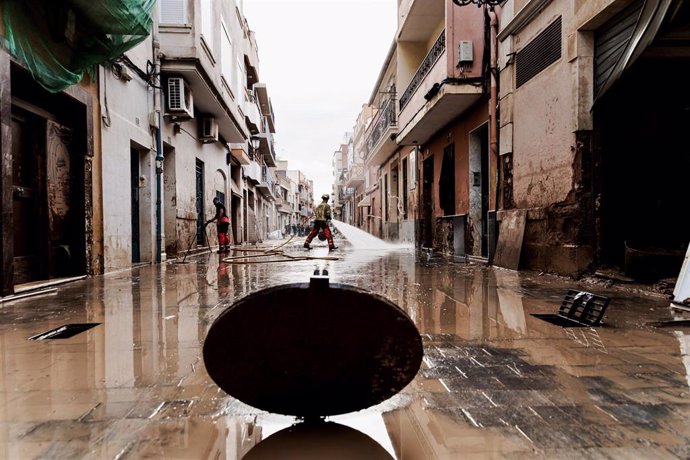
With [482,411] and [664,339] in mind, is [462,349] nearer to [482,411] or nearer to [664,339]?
[482,411]

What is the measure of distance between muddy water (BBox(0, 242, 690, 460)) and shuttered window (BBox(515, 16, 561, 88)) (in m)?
4.96

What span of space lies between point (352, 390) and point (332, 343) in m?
0.25

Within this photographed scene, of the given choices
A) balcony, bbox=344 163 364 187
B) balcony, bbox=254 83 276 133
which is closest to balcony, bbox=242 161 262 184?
balcony, bbox=254 83 276 133

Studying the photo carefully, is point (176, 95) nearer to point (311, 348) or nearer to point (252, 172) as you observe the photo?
point (311, 348)

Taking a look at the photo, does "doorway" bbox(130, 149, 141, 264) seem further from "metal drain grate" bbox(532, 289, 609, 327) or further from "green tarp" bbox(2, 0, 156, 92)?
"metal drain grate" bbox(532, 289, 609, 327)

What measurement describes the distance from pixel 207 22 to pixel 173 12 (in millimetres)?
1822

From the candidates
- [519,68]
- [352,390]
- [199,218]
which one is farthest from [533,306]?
[199,218]

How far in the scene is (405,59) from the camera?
1631 centimetres

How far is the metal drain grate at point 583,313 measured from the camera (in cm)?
349

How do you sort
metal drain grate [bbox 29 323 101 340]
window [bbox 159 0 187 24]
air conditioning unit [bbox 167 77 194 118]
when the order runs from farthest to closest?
air conditioning unit [bbox 167 77 194 118] < window [bbox 159 0 187 24] < metal drain grate [bbox 29 323 101 340]

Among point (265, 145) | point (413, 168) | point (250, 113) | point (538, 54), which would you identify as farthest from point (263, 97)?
Answer: point (538, 54)

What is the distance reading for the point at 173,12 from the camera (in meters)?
10.8

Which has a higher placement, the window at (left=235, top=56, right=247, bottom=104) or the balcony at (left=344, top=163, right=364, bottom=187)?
the window at (left=235, top=56, right=247, bottom=104)

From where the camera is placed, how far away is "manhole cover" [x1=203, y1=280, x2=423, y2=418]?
1.58 m
